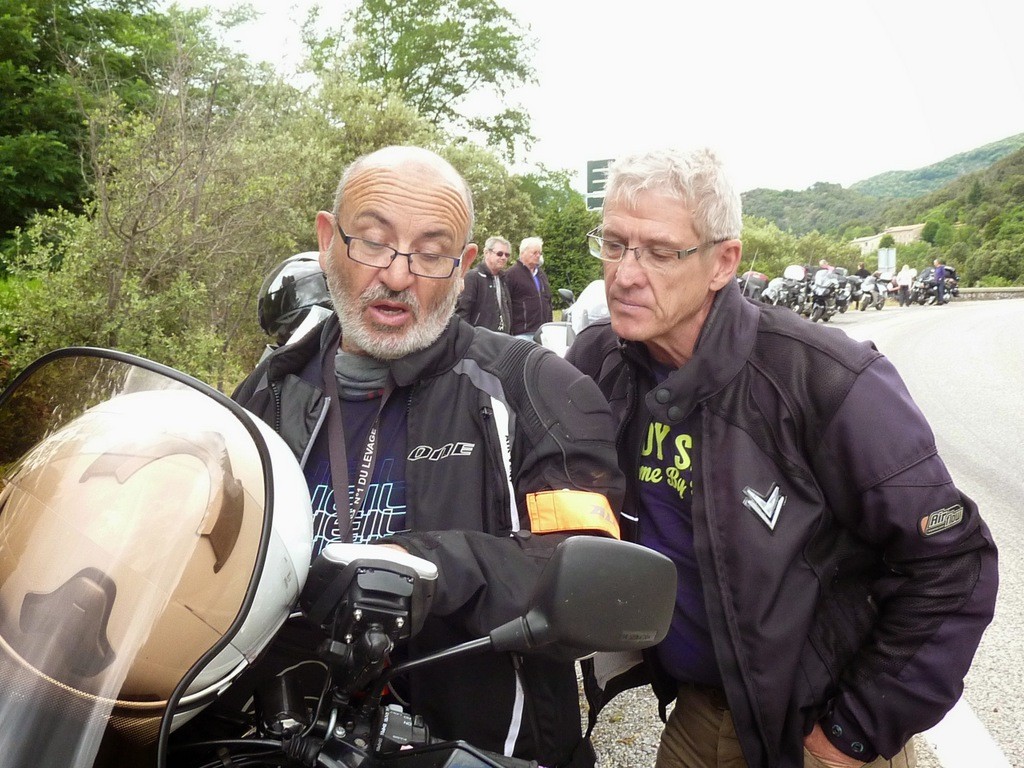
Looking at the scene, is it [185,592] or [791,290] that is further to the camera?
[791,290]

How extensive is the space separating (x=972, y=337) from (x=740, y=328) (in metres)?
16.1

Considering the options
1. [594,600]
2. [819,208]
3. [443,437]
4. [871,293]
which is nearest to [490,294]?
[443,437]

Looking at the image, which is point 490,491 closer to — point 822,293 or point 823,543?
point 823,543

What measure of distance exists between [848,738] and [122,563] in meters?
1.52

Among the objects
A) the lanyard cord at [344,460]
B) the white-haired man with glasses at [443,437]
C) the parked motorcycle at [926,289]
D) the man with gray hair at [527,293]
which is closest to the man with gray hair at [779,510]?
the white-haired man with glasses at [443,437]

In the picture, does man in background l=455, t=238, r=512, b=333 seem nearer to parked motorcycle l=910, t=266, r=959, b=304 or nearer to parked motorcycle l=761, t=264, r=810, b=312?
parked motorcycle l=761, t=264, r=810, b=312

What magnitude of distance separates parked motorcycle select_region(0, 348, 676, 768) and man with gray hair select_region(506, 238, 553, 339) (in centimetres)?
921

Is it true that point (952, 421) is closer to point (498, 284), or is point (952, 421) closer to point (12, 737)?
point (498, 284)

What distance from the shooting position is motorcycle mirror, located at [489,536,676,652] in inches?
44.5

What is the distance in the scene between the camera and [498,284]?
10.0 m

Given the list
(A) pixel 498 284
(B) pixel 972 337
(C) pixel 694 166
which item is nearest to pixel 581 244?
(B) pixel 972 337

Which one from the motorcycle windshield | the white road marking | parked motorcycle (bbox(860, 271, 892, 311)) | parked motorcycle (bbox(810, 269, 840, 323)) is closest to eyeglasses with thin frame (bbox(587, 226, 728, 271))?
the motorcycle windshield

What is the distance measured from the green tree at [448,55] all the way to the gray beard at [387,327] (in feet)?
103

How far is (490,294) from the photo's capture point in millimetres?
9867
